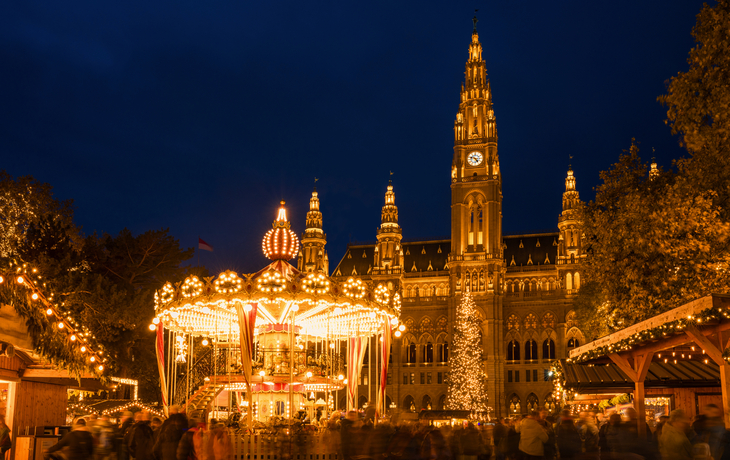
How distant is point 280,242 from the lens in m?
19.0

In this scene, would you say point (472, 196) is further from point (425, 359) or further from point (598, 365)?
point (598, 365)

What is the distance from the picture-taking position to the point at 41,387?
1778 centimetres

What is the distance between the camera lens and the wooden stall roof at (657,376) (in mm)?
17344

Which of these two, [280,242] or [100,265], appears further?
[100,265]

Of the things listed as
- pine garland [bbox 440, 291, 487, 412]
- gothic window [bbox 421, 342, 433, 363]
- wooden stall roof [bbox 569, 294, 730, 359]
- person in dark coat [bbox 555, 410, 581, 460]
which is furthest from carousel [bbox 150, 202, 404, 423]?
gothic window [bbox 421, 342, 433, 363]

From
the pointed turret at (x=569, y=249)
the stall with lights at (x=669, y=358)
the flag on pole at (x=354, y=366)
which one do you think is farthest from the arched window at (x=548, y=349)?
the flag on pole at (x=354, y=366)

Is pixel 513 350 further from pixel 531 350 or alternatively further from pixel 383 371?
pixel 383 371

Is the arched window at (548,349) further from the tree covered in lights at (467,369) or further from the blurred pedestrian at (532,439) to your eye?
the blurred pedestrian at (532,439)

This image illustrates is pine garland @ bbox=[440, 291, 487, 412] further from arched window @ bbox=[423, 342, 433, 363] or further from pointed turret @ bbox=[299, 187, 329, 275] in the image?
pointed turret @ bbox=[299, 187, 329, 275]

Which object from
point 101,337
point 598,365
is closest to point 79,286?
point 101,337

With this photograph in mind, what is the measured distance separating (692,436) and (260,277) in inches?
393

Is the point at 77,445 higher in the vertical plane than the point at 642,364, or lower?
lower

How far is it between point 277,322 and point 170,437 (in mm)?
10269

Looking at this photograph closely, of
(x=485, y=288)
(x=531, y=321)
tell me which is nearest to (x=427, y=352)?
(x=485, y=288)
